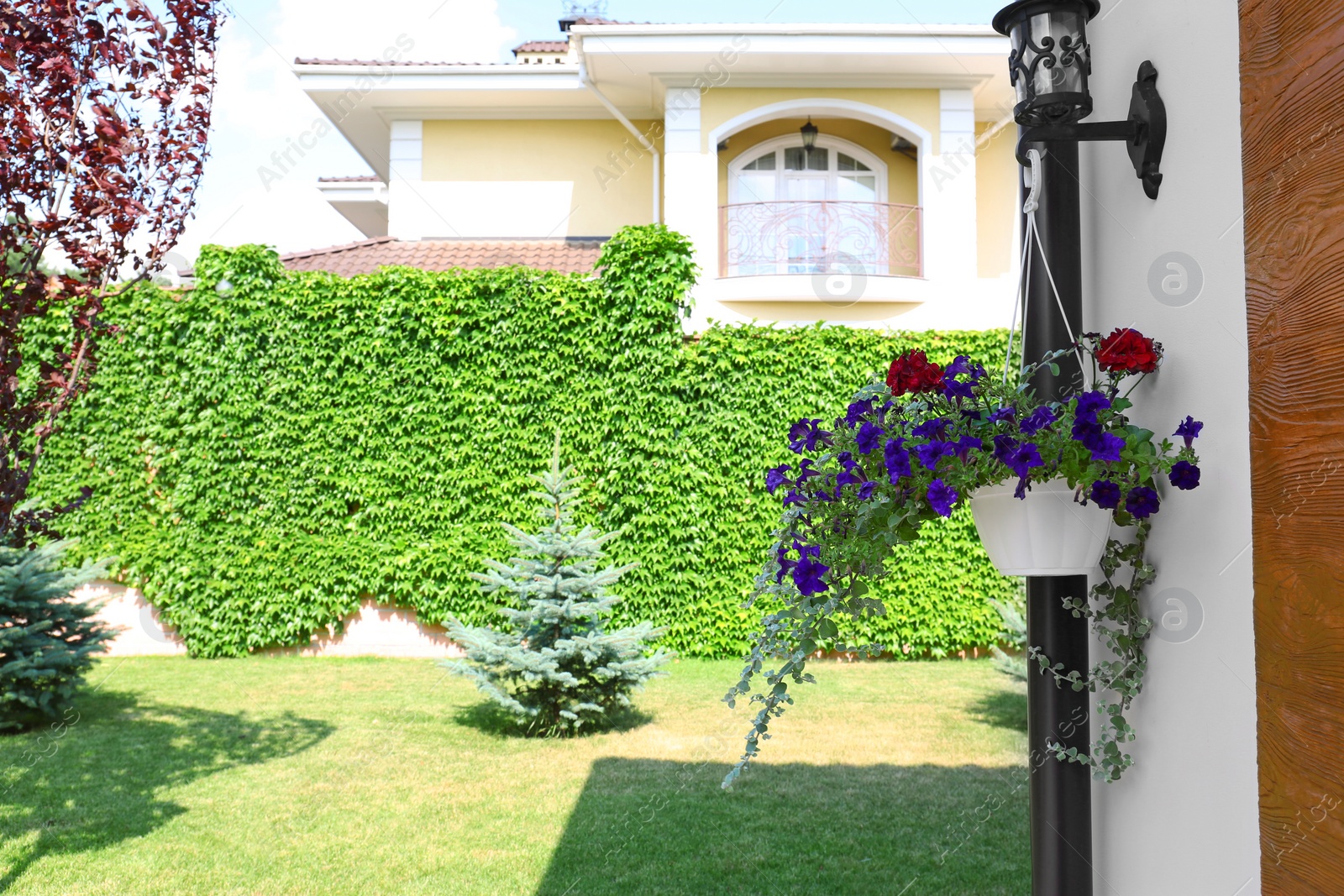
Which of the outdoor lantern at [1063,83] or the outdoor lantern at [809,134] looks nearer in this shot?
the outdoor lantern at [1063,83]

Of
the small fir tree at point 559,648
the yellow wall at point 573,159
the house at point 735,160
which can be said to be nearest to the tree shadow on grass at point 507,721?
the small fir tree at point 559,648

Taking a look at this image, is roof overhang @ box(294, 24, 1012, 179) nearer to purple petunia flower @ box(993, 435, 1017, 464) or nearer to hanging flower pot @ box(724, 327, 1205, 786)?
hanging flower pot @ box(724, 327, 1205, 786)

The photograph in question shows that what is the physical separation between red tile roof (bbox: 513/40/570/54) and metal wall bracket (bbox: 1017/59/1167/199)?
61.5ft

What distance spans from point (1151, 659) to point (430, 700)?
22.1 ft

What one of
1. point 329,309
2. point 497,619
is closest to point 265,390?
point 329,309

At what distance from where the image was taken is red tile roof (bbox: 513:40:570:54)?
19234 millimetres

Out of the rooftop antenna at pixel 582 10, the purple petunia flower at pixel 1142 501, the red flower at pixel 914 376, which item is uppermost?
the rooftop antenna at pixel 582 10

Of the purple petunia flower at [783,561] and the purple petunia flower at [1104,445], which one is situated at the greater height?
the purple petunia flower at [1104,445]

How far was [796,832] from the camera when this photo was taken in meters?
4.69

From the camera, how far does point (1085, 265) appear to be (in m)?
2.17

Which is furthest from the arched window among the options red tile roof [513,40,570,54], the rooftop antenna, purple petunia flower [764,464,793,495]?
purple petunia flower [764,464,793,495]

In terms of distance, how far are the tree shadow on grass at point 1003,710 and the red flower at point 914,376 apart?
17.7 ft

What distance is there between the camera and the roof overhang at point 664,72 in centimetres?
1141

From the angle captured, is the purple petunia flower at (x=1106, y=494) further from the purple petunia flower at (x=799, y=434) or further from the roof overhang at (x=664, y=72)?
the roof overhang at (x=664, y=72)
